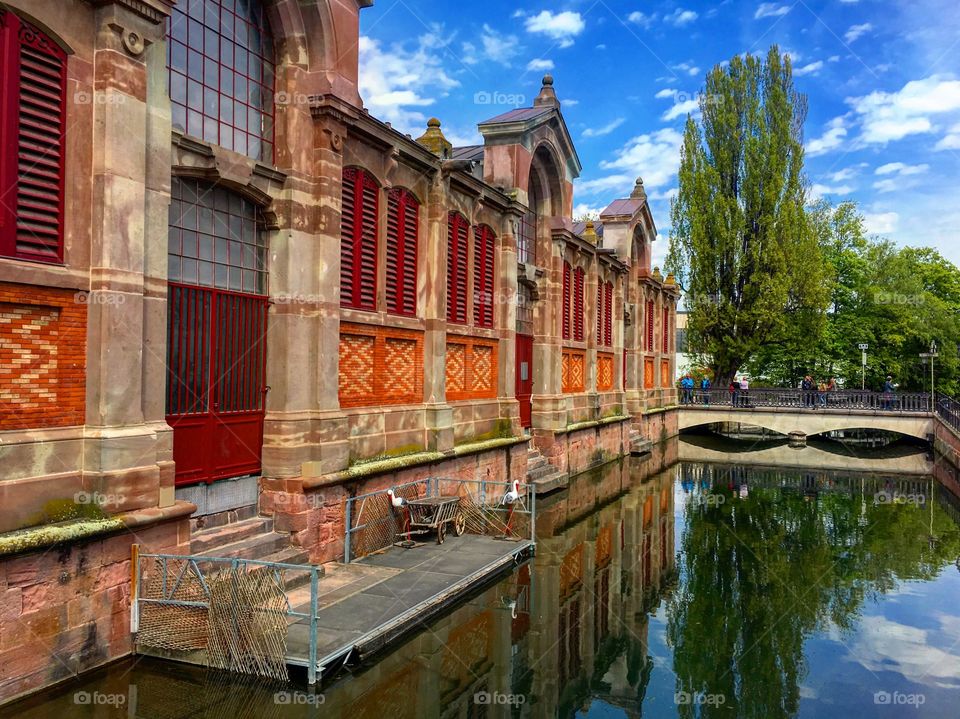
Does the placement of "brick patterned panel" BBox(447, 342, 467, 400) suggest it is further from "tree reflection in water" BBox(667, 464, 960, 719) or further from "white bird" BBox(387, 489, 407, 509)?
"tree reflection in water" BBox(667, 464, 960, 719)

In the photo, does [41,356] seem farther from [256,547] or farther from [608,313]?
[608,313]

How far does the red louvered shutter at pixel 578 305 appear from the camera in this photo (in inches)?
945

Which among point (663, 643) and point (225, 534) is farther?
point (225, 534)

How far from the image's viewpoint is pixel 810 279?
3528 cm

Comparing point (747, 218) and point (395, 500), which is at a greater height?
point (747, 218)

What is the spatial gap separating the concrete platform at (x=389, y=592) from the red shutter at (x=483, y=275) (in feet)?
19.4

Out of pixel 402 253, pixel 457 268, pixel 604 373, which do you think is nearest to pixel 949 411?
pixel 604 373

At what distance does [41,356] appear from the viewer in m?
7.00

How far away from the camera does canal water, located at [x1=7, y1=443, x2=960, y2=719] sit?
7.01 metres

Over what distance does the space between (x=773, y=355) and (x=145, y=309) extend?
3936 centimetres

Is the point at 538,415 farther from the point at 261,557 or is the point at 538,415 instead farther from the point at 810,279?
the point at 810,279

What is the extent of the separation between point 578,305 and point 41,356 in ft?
63.2

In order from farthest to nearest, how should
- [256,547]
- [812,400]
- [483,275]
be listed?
[812,400]
[483,275]
[256,547]

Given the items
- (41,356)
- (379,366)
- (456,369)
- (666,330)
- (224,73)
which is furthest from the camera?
(666,330)
